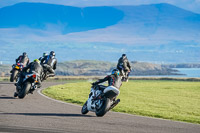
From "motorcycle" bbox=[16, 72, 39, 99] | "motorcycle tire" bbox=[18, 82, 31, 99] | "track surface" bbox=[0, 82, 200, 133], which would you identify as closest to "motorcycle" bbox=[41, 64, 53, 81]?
"motorcycle" bbox=[16, 72, 39, 99]

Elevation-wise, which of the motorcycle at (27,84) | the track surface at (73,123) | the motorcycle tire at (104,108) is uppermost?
the motorcycle at (27,84)

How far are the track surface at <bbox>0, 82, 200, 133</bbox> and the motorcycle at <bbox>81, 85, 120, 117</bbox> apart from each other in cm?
24

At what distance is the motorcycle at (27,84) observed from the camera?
21.2 metres

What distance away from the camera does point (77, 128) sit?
13055mm

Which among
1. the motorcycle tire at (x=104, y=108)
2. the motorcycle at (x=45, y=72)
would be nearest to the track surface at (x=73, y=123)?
the motorcycle tire at (x=104, y=108)

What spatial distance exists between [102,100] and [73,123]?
88.3 inches

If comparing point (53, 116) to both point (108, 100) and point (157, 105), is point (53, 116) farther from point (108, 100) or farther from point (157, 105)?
point (157, 105)

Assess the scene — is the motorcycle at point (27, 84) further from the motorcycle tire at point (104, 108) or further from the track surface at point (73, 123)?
the motorcycle tire at point (104, 108)

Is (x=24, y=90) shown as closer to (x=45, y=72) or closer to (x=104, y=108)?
(x=104, y=108)

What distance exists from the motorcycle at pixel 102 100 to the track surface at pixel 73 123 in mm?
245

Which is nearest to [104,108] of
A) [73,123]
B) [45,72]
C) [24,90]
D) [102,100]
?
[102,100]

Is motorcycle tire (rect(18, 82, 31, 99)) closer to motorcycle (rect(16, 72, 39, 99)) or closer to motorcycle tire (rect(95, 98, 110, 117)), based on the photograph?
motorcycle (rect(16, 72, 39, 99))

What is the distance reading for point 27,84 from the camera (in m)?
21.3

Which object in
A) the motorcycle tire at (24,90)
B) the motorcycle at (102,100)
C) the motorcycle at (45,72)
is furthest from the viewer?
the motorcycle at (45,72)
